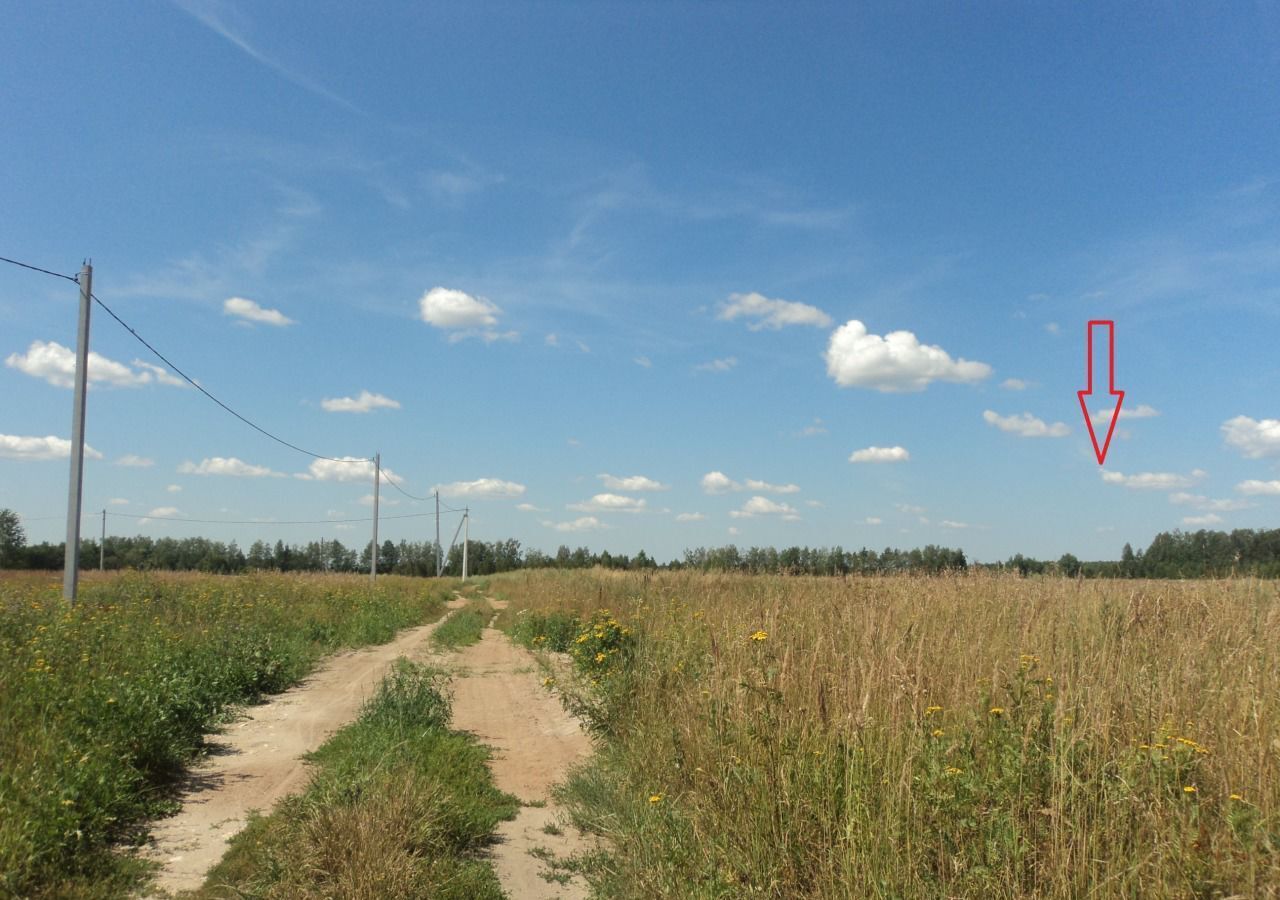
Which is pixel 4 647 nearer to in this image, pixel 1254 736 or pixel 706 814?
pixel 706 814

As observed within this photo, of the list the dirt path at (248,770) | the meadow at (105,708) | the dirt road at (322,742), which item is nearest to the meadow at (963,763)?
the dirt road at (322,742)

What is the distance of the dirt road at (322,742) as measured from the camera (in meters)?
5.49

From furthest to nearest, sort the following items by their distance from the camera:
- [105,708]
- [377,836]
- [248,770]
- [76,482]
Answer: [76,482] → [248,770] → [105,708] → [377,836]

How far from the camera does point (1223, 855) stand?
10.6 feet

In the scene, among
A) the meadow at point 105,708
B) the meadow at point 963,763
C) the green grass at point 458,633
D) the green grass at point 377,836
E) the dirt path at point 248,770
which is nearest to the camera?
the meadow at point 963,763

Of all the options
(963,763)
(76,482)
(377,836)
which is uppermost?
(76,482)

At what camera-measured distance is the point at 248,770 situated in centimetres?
759

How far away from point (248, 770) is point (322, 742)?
110 cm

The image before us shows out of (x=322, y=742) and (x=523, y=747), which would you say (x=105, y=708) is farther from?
(x=523, y=747)

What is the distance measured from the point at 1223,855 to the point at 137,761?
7668 mm

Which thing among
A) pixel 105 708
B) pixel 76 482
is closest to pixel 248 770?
pixel 105 708

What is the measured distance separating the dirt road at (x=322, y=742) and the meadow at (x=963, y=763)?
1.37 ft

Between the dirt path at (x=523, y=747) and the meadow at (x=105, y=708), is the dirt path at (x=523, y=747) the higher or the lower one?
the lower one

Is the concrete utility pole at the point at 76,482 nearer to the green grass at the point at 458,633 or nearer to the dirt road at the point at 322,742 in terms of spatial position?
the dirt road at the point at 322,742
